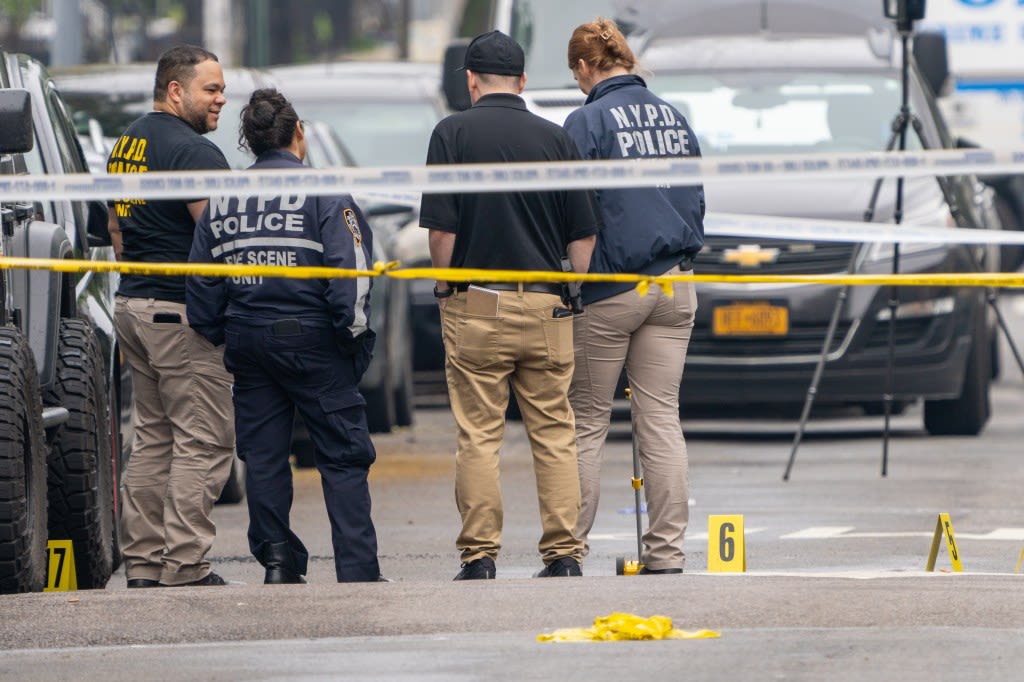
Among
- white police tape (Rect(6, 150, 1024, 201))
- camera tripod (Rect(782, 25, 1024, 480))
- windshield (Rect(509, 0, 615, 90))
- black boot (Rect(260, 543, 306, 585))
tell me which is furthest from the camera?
windshield (Rect(509, 0, 615, 90))

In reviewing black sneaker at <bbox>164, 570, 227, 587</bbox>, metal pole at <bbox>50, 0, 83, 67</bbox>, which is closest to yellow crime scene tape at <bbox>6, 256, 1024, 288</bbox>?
black sneaker at <bbox>164, 570, 227, 587</bbox>

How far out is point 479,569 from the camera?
26.0 ft

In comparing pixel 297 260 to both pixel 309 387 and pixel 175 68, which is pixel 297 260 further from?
pixel 175 68

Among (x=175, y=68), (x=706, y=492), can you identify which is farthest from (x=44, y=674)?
(x=706, y=492)

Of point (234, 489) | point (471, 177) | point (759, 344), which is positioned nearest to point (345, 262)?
point (471, 177)

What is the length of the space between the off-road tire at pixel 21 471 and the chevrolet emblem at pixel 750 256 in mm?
5794

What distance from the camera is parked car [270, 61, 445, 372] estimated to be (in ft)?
49.4

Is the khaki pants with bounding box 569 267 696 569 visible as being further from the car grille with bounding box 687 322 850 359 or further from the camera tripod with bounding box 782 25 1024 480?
the car grille with bounding box 687 322 850 359

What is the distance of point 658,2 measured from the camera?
569 inches

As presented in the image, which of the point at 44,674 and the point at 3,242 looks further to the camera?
the point at 3,242

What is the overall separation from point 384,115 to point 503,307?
8521mm

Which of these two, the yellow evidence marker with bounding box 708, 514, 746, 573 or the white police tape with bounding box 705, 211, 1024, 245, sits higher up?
the white police tape with bounding box 705, 211, 1024, 245

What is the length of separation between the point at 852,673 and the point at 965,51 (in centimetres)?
1611

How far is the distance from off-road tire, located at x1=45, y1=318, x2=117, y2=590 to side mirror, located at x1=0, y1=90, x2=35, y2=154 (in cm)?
116
